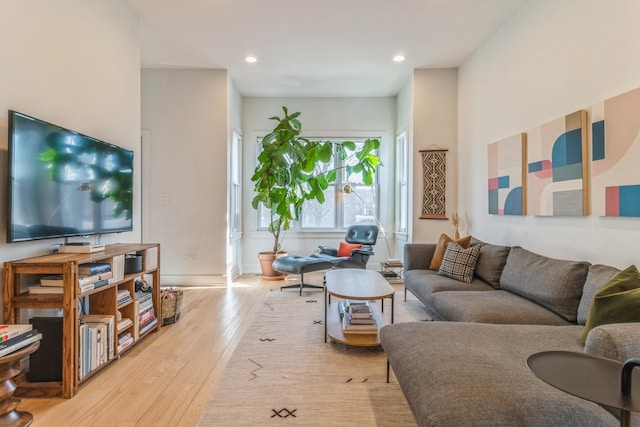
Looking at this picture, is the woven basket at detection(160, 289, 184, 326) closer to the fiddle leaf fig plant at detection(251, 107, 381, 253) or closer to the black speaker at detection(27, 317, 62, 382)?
the black speaker at detection(27, 317, 62, 382)

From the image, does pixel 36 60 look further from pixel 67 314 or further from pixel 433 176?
pixel 433 176

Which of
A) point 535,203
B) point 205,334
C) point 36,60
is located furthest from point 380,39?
point 205,334

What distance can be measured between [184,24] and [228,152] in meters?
1.72

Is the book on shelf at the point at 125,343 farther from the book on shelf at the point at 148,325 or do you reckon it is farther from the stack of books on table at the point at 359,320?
the stack of books on table at the point at 359,320

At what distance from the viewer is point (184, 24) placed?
355 cm

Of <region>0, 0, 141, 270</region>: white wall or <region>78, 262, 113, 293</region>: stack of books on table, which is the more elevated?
<region>0, 0, 141, 270</region>: white wall

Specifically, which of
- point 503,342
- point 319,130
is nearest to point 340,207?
point 319,130

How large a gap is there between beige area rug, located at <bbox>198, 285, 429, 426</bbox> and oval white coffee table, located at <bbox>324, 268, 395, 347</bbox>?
0.09 m

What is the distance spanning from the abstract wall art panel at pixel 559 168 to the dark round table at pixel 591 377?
6.23 feet

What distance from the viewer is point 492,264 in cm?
300

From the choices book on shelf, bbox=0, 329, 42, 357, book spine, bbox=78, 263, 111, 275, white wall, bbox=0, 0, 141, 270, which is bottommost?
book on shelf, bbox=0, 329, 42, 357

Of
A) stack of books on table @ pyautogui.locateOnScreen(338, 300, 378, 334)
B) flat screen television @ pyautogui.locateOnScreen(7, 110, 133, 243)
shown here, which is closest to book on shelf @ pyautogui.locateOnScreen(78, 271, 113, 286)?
flat screen television @ pyautogui.locateOnScreen(7, 110, 133, 243)

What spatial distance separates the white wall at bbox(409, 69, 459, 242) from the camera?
4.69 metres

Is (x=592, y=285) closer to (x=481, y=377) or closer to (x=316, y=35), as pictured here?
(x=481, y=377)
